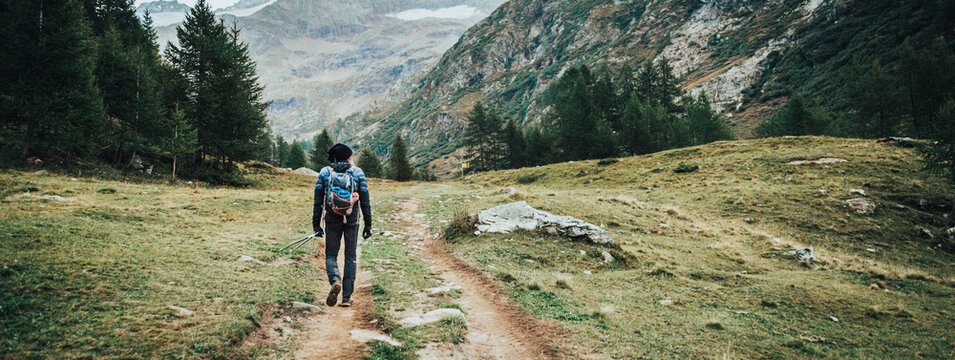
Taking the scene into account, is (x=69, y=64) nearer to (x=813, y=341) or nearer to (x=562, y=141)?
(x=813, y=341)

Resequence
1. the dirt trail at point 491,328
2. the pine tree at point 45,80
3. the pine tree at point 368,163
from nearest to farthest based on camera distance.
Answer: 1. the dirt trail at point 491,328
2. the pine tree at point 45,80
3. the pine tree at point 368,163

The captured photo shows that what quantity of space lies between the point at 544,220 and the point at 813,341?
381 inches

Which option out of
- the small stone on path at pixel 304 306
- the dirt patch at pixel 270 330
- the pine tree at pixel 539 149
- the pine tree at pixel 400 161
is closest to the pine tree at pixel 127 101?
the small stone on path at pixel 304 306

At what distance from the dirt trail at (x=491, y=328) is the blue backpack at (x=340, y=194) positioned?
3.51 meters

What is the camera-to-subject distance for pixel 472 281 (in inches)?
432

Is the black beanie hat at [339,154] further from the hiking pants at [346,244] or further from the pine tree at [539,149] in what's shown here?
the pine tree at [539,149]

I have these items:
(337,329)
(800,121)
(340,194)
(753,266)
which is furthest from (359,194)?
(800,121)

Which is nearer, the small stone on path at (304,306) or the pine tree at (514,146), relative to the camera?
the small stone on path at (304,306)

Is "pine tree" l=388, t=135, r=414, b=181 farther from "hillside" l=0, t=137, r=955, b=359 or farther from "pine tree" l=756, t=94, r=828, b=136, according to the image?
"pine tree" l=756, t=94, r=828, b=136

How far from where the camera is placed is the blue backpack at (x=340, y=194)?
25.5ft

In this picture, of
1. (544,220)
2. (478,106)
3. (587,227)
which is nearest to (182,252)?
(544,220)

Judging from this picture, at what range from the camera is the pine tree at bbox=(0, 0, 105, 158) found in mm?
22562

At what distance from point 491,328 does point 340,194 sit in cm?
447

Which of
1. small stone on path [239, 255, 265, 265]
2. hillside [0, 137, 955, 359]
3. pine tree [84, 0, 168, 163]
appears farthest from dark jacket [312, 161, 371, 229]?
pine tree [84, 0, 168, 163]
